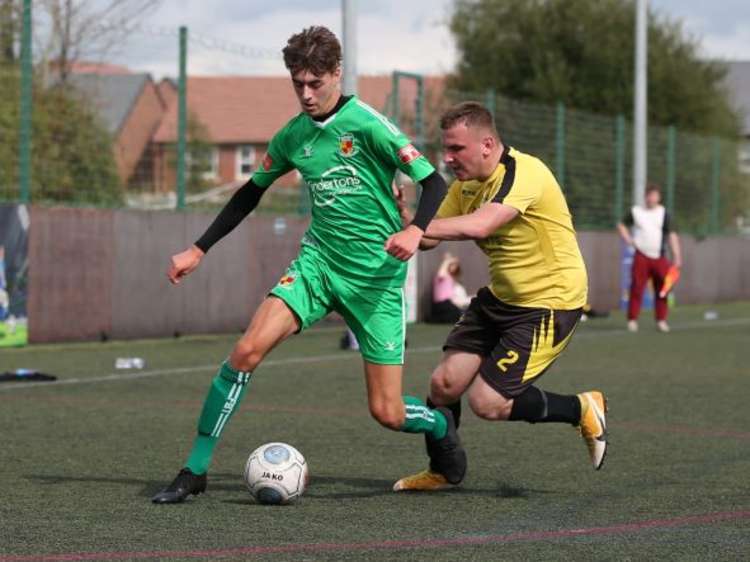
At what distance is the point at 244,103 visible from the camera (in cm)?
2220

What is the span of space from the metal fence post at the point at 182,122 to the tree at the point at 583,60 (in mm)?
30153

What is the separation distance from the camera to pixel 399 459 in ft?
29.2

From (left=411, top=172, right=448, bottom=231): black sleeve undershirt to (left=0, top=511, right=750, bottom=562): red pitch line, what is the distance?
1.42 metres

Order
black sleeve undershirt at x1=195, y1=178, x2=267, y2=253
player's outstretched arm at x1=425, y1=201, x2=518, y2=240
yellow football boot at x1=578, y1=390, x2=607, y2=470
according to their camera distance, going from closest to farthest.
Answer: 1. player's outstretched arm at x1=425, y1=201, x2=518, y2=240
2. black sleeve undershirt at x1=195, y1=178, x2=267, y2=253
3. yellow football boot at x1=578, y1=390, x2=607, y2=470

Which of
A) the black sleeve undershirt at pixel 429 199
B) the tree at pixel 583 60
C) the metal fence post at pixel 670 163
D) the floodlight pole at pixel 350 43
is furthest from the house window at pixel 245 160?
the tree at pixel 583 60

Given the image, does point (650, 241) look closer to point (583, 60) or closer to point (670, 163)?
point (670, 163)

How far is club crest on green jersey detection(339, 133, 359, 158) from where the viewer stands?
7.39 meters

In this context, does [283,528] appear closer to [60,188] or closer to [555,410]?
[555,410]

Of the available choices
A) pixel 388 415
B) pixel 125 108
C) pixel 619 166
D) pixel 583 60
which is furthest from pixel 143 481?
pixel 583 60

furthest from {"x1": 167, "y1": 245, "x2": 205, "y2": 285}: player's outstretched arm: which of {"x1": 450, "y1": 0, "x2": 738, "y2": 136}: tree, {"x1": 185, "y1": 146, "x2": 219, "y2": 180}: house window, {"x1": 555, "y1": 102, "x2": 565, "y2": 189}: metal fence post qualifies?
{"x1": 450, "y1": 0, "x2": 738, "y2": 136}: tree

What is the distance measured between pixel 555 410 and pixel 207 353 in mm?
9302

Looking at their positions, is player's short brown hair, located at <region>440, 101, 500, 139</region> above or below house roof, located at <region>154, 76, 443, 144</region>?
below

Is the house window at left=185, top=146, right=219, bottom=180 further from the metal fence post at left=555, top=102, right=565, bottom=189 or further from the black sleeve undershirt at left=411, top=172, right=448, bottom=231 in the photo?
the black sleeve undershirt at left=411, top=172, right=448, bottom=231

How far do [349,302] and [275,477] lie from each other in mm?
847
